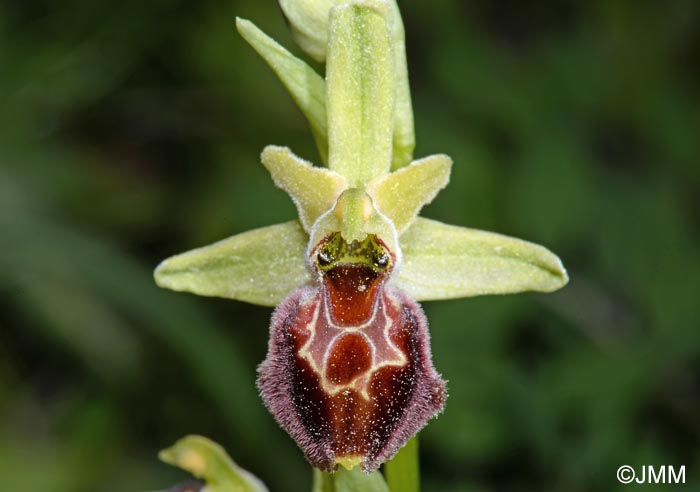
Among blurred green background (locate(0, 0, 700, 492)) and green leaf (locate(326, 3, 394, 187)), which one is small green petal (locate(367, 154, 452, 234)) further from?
blurred green background (locate(0, 0, 700, 492))

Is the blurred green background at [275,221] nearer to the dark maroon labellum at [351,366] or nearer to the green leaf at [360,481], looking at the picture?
the green leaf at [360,481]

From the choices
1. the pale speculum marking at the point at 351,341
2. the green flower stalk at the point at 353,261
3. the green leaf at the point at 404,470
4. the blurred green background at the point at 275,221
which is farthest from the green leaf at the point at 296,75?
the blurred green background at the point at 275,221

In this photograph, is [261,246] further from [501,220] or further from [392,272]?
[501,220]

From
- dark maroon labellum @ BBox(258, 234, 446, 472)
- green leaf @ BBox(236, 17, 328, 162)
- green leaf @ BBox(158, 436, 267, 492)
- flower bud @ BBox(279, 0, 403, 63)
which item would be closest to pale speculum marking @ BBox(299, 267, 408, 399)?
dark maroon labellum @ BBox(258, 234, 446, 472)

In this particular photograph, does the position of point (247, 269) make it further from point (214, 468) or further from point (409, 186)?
point (214, 468)

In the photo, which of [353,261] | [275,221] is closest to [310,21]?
[353,261]

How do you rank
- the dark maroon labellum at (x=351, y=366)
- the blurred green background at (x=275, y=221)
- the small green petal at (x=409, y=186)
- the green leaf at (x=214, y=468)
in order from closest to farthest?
the dark maroon labellum at (x=351, y=366) < the small green petal at (x=409, y=186) < the green leaf at (x=214, y=468) < the blurred green background at (x=275, y=221)

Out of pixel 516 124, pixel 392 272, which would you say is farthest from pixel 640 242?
pixel 392 272

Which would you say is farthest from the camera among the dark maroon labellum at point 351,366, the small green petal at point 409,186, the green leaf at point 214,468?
the green leaf at point 214,468
